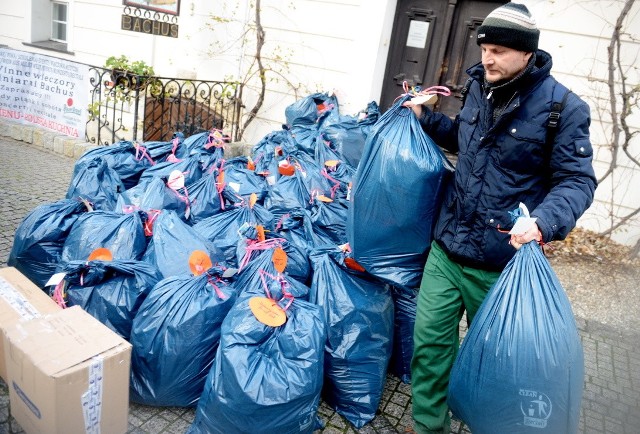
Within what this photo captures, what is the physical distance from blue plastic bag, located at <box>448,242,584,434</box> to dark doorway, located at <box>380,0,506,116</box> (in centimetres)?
409

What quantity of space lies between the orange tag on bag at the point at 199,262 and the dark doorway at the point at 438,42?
3563 millimetres

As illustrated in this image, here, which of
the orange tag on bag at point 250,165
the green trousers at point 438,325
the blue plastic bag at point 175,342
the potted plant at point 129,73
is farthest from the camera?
the potted plant at point 129,73

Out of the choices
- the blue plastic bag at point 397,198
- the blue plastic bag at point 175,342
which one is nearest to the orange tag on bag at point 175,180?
the blue plastic bag at point 175,342

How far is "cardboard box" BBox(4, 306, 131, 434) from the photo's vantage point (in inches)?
72.1

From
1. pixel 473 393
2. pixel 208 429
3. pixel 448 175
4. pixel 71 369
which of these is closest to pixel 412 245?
pixel 448 175

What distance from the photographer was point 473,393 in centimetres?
181

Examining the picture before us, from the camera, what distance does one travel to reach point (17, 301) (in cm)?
229

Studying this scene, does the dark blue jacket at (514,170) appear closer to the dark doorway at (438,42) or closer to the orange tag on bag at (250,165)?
the orange tag on bag at (250,165)

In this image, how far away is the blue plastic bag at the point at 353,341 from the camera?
96.4 inches

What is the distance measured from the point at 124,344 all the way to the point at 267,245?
0.93 metres

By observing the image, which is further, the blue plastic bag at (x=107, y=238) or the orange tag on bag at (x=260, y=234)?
the orange tag on bag at (x=260, y=234)

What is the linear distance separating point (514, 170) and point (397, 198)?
484 mm

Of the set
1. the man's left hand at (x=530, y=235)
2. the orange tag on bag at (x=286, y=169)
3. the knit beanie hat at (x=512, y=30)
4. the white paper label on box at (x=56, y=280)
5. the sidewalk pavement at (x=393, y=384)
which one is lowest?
the sidewalk pavement at (x=393, y=384)

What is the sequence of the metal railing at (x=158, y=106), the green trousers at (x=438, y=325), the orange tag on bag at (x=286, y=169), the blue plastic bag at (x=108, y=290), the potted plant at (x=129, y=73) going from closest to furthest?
the green trousers at (x=438, y=325), the blue plastic bag at (x=108, y=290), the orange tag on bag at (x=286, y=169), the potted plant at (x=129, y=73), the metal railing at (x=158, y=106)
